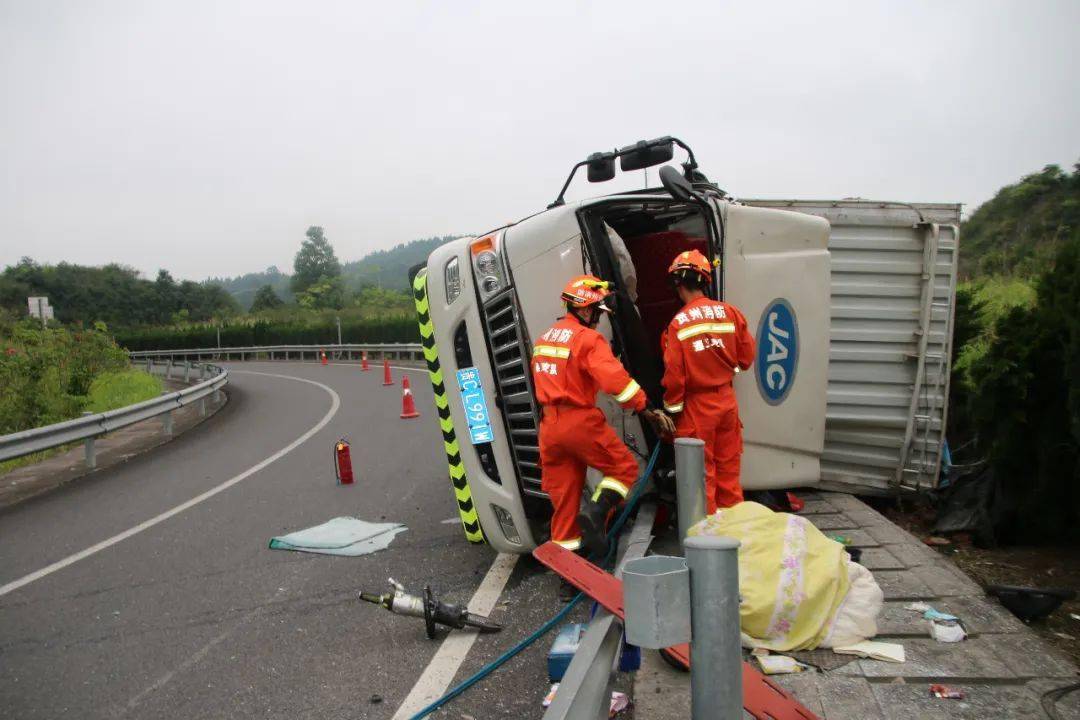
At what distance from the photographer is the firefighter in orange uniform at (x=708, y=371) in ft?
14.7

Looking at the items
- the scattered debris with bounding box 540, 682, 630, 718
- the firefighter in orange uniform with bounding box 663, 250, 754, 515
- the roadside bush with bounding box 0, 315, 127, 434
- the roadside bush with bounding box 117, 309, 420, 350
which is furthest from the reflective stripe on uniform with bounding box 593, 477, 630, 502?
the roadside bush with bounding box 117, 309, 420, 350

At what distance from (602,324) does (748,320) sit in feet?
3.61

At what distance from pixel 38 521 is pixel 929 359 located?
765 cm

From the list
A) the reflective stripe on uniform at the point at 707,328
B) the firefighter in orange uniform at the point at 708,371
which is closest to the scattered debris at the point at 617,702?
the firefighter in orange uniform at the point at 708,371

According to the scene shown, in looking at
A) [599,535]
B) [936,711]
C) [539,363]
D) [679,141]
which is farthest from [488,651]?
[679,141]

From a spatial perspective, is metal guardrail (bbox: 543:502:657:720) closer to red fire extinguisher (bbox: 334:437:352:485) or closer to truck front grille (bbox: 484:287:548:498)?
truck front grille (bbox: 484:287:548:498)

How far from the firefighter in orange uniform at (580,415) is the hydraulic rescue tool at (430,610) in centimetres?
68

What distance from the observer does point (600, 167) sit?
5156 mm

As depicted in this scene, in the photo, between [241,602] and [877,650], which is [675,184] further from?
[241,602]

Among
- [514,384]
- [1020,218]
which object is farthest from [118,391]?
[1020,218]

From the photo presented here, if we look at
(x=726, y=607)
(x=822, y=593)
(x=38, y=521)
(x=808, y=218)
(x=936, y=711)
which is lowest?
(x=38, y=521)

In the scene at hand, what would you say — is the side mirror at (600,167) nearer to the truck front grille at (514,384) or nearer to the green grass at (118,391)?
the truck front grille at (514,384)

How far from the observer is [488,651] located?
3.62 metres

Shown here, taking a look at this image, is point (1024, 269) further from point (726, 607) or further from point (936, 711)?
point (726, 607)
